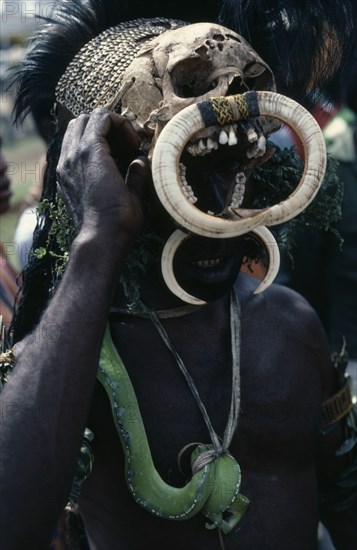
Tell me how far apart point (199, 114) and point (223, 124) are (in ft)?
0.22

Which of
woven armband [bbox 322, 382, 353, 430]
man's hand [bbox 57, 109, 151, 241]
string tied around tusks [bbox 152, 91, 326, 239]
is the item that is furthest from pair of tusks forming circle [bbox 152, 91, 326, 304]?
woven armband [bbox 322, 382, 353, 430]

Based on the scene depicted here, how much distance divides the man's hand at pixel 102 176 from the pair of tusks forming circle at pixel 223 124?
0.11 meters

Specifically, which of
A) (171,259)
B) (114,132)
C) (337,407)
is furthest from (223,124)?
(337,407)

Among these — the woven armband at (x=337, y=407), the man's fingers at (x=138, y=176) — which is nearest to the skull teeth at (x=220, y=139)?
the man's fingers at (x=138, y=176)

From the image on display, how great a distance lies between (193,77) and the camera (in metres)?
2.33

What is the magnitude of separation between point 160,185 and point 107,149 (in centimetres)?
19

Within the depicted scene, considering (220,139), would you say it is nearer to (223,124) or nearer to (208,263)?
(223,124)

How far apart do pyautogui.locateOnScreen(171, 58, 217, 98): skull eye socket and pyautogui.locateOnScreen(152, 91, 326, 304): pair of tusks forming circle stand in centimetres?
13

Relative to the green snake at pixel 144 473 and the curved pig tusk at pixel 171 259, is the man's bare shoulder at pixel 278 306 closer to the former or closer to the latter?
the curved pig tusk at pixel 171 259

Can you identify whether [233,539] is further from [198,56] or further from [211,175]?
[198,56]

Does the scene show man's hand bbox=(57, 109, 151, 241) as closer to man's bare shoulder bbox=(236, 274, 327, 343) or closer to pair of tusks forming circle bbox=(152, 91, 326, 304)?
pair of tusks forming circle bbox=(152, 91, 326, 304)

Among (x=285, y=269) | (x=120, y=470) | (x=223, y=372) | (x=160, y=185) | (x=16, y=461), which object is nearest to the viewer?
(x=16, y=461)

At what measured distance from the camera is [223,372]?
2.68m

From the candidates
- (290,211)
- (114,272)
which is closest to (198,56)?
(290,211)
